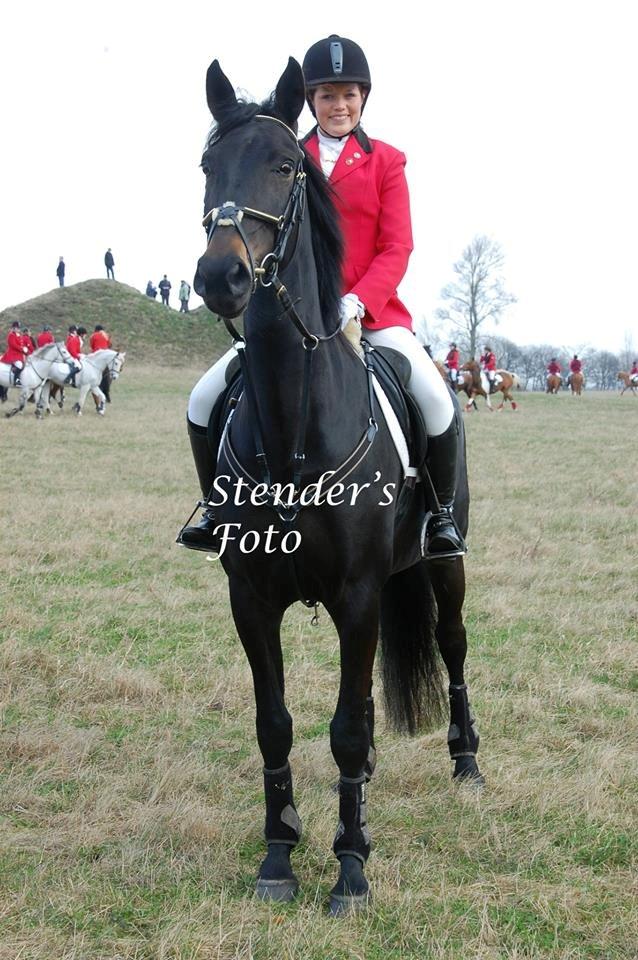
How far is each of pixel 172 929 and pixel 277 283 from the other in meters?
2.27

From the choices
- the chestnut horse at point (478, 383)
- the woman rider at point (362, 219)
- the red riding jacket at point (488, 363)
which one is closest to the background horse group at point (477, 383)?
the chestnut horse at point (478, 383)

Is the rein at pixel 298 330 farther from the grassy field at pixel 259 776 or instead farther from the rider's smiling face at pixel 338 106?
the grassy field at pixel 259 776

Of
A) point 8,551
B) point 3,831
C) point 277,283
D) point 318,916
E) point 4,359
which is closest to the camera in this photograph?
point 277,283

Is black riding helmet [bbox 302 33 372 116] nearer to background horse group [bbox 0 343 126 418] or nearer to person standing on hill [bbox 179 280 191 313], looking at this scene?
background horse group [bbox 0 343 126 418]

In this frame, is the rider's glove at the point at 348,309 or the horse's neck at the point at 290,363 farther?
the rider's glove at the point at 348,309

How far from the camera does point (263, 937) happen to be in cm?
334

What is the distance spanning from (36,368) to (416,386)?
21.4 meters

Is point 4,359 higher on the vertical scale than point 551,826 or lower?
higher

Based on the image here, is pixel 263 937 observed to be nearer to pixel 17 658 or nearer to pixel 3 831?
pixel 3 831

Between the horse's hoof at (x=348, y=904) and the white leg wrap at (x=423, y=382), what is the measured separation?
6.77ft

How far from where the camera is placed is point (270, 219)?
3.03m

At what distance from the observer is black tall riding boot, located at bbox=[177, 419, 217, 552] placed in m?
4.29

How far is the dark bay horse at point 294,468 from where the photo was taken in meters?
3.21

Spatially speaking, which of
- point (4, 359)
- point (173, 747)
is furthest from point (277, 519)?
point (4, 359)
